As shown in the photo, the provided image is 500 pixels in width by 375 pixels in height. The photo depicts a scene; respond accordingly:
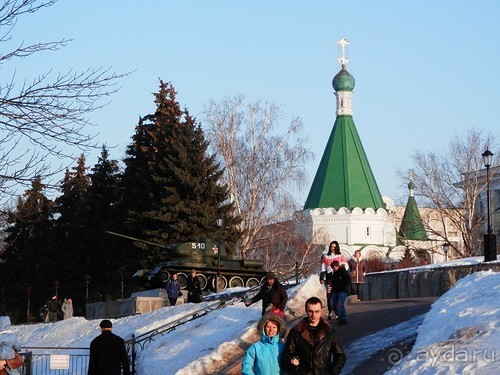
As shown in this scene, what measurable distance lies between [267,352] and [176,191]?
135 ft

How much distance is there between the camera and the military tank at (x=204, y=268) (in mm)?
40969

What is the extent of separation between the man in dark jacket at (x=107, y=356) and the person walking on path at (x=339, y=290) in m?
6.74

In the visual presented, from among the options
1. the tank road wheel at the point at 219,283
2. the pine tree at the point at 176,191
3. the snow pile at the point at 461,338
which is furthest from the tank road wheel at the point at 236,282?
the snow pile at the point at 461,338

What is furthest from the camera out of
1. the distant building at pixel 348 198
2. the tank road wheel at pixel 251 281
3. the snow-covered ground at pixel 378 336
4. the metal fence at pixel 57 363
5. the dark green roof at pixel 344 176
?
the distant building at pixel 348 198

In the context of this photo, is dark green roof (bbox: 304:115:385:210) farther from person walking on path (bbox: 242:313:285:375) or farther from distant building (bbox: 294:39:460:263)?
person walking on path (bbox: 242:313:285:375)

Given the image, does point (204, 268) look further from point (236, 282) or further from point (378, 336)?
point (378, 336)

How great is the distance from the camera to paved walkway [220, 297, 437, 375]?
1563 centimetres

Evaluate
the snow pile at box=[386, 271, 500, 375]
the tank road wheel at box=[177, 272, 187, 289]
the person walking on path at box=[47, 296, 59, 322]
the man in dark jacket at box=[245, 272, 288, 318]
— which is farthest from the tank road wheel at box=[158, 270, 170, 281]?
the snow pile at box=[386, 271, 500, 375]

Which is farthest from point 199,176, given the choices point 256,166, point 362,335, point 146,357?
point 362,335

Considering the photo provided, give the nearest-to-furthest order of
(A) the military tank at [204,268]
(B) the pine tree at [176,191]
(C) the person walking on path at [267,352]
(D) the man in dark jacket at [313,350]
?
(D) the man in dark jacket at [313,350] < (C) the person walking on path at [267,352] < (A) the military tank at [204,268] < (B) the pine tree at [176,191]

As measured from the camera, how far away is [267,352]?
32.7 feet

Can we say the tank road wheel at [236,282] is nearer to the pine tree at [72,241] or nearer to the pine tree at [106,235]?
the pine tree at [106,235]

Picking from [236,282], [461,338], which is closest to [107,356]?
[461,338]

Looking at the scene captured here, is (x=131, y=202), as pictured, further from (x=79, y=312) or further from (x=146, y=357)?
(x=146, y=357)
